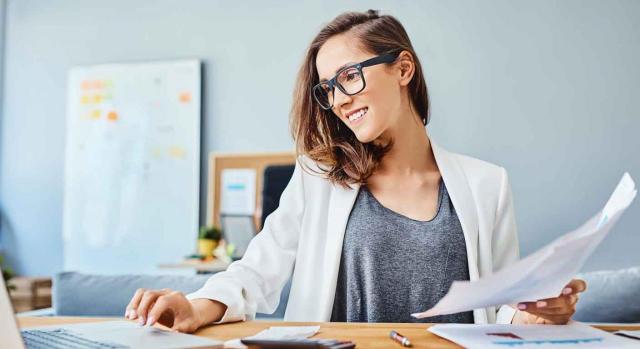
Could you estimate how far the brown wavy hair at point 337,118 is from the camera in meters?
1.32

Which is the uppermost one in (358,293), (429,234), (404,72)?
(404,72)

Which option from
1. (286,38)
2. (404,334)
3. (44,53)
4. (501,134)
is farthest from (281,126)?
(404,334)

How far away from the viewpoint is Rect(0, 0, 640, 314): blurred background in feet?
12.0

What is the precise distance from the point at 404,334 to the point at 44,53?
15.1 ft

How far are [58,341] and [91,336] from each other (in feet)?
0.13

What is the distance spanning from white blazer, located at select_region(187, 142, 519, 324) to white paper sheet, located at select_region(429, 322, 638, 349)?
320 mm

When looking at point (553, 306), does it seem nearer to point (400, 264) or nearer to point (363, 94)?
point (400, 264)

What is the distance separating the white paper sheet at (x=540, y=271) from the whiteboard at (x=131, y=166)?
12.2 feet

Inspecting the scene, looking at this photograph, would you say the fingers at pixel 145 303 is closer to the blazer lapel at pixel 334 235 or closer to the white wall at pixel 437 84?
the blazer lapel at pixel 334 235

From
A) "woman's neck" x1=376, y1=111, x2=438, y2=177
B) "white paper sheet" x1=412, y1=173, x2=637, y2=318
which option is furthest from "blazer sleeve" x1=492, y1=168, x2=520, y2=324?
"white paper sheet" x1=412, y1=173, x2=637, y2=318

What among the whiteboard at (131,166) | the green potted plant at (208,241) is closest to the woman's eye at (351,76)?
the green potted plant at (208,241)

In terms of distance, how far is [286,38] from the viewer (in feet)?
14.0

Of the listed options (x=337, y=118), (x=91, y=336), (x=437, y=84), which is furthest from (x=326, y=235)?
(x=437, y=84)

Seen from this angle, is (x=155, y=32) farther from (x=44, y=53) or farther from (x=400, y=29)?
(x=400, y=29)
